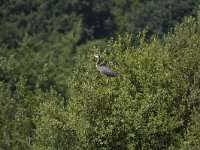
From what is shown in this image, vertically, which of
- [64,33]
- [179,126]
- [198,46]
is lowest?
[64,33]

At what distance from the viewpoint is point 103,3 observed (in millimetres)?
148375

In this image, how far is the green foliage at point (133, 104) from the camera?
45281 mm

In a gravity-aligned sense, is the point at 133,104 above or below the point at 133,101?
below

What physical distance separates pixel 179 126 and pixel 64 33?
93255 mm

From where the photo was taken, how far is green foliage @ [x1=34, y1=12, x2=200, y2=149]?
1783 inches

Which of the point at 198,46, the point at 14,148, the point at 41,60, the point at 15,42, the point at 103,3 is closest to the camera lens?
the point at 198,46

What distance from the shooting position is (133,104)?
45344 millimetres

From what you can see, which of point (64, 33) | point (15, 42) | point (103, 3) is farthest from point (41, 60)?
point (103, 3)

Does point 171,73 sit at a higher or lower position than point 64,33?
higher

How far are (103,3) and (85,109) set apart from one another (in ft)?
339

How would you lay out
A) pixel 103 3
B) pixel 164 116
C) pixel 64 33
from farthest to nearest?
pixel 103 3 → pixel 64 33 → pixel 164 116

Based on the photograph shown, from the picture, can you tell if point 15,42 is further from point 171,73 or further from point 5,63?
point 171,73

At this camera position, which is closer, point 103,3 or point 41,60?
point 41,60

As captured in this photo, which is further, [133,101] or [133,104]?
[133,104]
